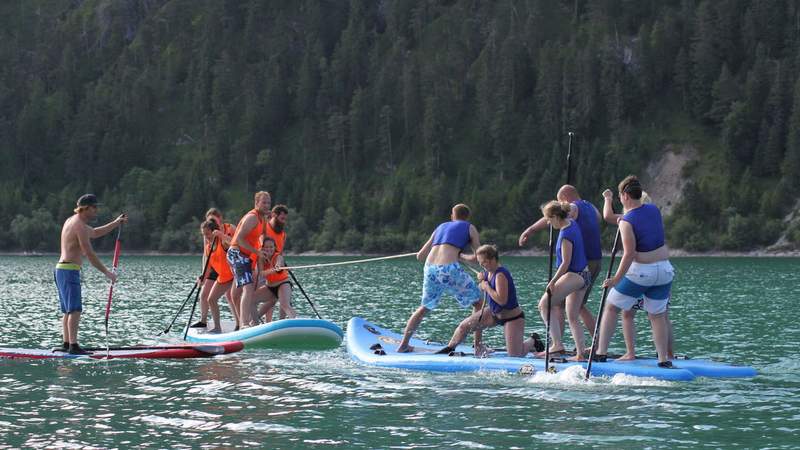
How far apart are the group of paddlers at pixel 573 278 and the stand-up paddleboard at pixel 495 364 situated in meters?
0.27

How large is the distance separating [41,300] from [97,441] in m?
29.7

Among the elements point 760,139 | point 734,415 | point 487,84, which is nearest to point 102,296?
point 734,415

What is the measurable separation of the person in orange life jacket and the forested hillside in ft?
354

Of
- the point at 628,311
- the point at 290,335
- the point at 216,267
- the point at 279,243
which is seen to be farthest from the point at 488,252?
the point at 216,267

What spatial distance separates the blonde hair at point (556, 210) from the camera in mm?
15148

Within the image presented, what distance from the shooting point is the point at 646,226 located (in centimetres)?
1430

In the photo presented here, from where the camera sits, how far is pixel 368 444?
37.7 feet

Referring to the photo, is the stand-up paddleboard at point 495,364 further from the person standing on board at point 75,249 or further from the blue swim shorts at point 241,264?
the person standing on board at point 75,249

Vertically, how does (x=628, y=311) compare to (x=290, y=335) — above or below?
above

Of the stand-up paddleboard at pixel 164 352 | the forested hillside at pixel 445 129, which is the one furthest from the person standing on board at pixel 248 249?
the forested hillside at pixel 445 129

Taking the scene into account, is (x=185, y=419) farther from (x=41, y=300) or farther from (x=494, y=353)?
(x=41, y=300)

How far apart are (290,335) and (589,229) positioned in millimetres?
6436

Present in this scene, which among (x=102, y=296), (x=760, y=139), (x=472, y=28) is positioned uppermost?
(x=472, y=28)

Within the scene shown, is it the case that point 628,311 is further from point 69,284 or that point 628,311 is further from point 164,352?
point 69,284
